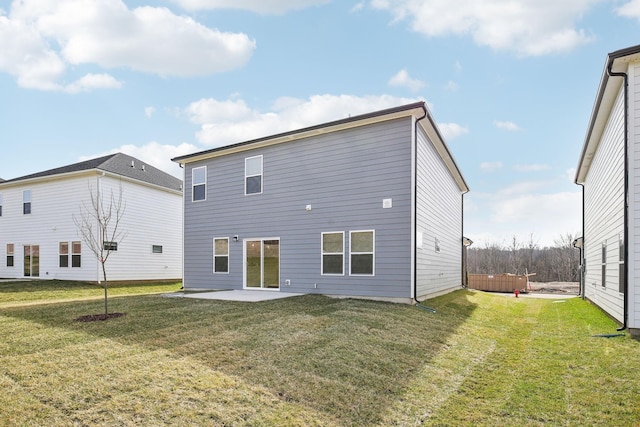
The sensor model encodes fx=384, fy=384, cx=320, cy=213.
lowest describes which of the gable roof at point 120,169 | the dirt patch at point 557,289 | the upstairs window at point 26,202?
the dirt patch at point 557,289

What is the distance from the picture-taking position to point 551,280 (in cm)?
3164

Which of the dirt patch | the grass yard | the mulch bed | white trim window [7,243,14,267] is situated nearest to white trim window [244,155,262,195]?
the grass yard

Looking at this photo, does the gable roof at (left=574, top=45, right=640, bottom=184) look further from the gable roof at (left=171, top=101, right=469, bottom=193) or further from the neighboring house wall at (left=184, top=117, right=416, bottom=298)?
the neighboring house wall at (left=184, top=117, right=416, bottom=298)

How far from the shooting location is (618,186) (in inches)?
297

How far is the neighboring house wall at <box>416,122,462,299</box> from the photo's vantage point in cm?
1038

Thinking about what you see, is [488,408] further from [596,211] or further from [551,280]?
[551,280]

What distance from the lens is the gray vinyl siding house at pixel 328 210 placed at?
9742 millimetres

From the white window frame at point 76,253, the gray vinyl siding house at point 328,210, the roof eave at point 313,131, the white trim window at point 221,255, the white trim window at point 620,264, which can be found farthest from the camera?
the white window frame at point 76,253

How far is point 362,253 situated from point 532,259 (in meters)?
29.4

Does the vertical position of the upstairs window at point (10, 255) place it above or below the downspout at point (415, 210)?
below

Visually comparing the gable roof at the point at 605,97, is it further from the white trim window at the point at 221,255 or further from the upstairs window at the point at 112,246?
the upstairs window at the point at 112,246

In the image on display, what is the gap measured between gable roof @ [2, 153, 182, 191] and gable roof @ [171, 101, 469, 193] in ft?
19.2

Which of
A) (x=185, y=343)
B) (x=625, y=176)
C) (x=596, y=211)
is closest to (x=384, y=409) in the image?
(x=185, y=343)

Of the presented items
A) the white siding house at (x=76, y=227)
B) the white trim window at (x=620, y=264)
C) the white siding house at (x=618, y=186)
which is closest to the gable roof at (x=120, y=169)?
the white siding house at (x=76, y=227)
